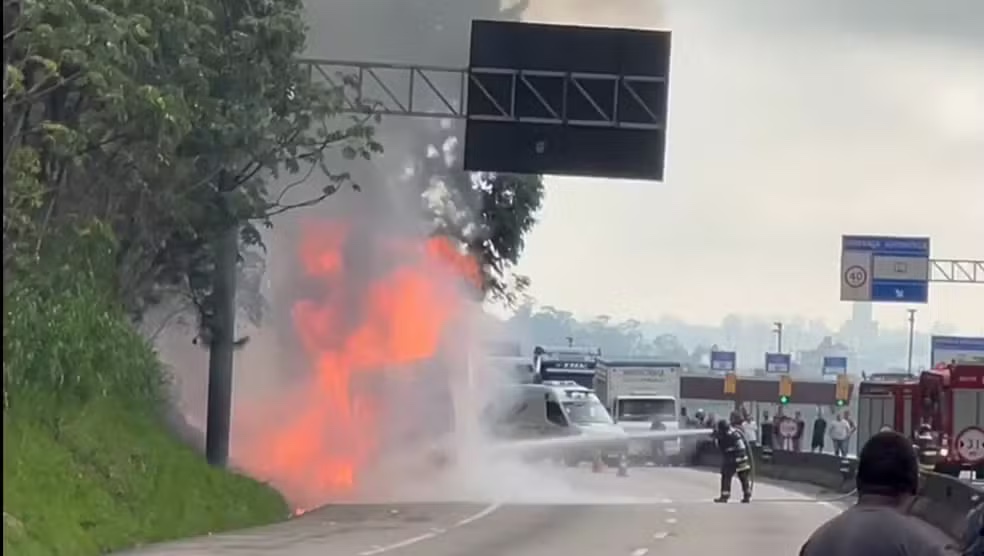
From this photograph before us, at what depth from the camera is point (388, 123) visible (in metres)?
36.8

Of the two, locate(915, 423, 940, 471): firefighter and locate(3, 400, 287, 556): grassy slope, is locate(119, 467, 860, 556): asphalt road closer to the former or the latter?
locate(3, 400, 287, 556): grassy slope

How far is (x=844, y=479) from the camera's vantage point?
39.0 metres

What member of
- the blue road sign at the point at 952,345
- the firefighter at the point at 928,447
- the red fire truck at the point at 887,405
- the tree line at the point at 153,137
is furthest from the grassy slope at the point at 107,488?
the blue road sign at the point at 952,345

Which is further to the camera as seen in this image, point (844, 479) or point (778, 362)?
point (778, 362)

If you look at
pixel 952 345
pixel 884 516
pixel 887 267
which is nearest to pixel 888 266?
pixel 887 267

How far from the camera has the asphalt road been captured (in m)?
21.6

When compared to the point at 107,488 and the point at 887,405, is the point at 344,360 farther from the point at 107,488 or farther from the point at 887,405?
the point at 107,488

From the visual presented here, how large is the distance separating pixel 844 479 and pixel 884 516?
33926 millimetres

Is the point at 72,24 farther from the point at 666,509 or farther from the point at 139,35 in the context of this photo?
the point at 666,509

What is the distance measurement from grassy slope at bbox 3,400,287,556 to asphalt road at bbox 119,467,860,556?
69 centimetres

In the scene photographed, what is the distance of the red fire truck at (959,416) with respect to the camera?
35.2m

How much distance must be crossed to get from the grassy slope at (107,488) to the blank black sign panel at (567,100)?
257 inches

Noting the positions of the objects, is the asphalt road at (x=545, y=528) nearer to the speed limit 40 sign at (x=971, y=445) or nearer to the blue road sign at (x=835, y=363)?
the speed limit 40 sign at (x=971, y=445)

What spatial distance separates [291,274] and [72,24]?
16326mm
